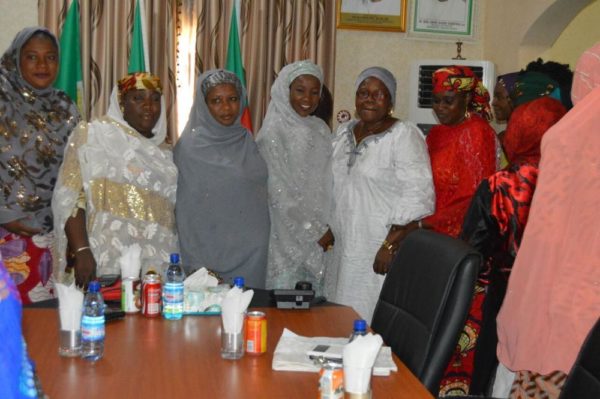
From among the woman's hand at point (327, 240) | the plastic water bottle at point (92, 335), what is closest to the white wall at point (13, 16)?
the woman's hand at point (327, 240)

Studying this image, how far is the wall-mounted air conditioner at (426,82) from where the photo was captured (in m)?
5.11

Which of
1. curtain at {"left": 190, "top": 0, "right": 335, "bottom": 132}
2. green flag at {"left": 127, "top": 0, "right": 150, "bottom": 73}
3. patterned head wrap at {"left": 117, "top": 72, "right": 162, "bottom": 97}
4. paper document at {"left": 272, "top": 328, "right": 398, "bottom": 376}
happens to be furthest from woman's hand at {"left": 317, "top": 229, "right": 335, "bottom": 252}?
green flag at {"left": 127, "top": 0, "right": 150, "bottom": 73}

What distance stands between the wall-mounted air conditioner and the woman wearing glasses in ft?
5.56

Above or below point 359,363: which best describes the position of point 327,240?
below

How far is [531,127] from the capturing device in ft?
8.52

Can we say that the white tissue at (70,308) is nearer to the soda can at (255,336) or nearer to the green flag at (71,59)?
the soda can at (255,336)

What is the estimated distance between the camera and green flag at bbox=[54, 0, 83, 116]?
4746 mm

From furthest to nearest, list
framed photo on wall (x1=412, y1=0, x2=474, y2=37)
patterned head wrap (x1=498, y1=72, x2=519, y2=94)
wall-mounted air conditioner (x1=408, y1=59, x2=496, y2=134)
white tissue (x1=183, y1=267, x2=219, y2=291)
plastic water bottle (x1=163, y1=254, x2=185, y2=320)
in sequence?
framed photo on wall (x1=412, y1=0, x2=474, y2=37), wall-mounted air conditioner (x1=408, y1=59, x2=496, y2=134), patterned head wrap (x1=498, y1=72, x2=519, y2=94), white tissue (x1=183, y1=267, x2=219, y2=291), plastic water bottle (x1=163, y1=254, x2=185, y2=320)

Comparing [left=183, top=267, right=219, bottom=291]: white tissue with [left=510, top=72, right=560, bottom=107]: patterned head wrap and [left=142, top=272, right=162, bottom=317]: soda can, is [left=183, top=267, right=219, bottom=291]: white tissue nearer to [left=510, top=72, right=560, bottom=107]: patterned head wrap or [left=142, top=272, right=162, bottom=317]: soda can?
[left=142, top=272, right=162, bottom=317]: soda can

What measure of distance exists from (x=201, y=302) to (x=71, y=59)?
305 cm

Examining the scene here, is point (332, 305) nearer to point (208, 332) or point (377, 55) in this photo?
point (208, 332)

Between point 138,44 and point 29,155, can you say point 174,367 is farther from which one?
point 138,44

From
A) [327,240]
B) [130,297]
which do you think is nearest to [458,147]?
[327,240]

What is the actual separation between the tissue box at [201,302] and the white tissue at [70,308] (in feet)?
1.49
